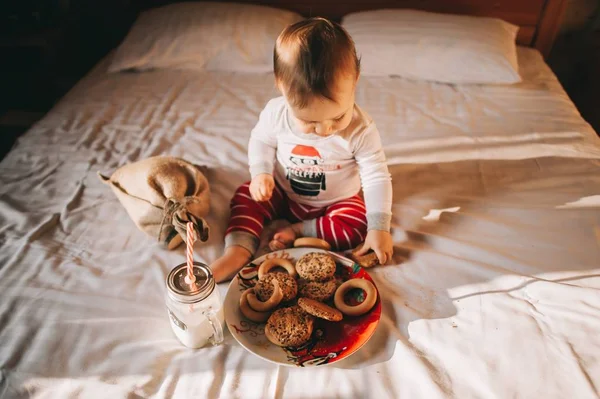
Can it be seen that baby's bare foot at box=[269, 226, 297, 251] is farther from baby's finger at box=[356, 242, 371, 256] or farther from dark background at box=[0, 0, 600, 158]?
dark background at box=[0, 0, 600, 158]

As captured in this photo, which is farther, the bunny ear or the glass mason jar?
the bunny ear

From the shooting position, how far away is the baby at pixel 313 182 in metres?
0.87

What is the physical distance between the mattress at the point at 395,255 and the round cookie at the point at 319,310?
3.1 inches

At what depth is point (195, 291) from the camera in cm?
69

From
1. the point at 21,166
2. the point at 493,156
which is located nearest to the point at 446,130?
the point at 493,156

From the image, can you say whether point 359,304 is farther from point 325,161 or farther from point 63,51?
point 63,51

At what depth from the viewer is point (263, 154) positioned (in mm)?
1063

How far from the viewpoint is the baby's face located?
30.2 inches

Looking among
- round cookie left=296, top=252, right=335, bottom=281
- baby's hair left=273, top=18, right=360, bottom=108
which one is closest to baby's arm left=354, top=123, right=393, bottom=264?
round cookie left=296, top=252, right=335, bottom=281

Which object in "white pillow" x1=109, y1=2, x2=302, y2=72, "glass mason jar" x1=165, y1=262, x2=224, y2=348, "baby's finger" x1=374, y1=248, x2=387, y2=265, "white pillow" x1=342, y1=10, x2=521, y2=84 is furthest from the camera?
"white pillow" x1=109, y1=2, x2=302, y2=72

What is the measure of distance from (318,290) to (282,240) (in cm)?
20

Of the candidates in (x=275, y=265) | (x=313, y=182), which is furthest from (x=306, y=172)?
(x=275, y=265)

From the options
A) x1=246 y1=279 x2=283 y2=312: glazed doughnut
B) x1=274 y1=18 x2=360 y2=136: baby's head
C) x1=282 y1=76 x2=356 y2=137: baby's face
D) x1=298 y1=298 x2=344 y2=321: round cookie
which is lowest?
x1=246 y1=279 x2=283 y2=312: glazed doughnut

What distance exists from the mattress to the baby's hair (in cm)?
41
